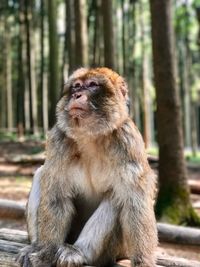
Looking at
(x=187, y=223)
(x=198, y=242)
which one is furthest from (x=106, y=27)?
(x=198, y=242)

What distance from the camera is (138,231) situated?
4090mm

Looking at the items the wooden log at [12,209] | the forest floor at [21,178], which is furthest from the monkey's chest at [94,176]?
the wooden log at [12,209]

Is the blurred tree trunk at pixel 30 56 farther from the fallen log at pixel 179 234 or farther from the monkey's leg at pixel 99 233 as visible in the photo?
the monkey's leg at pixel 99 233

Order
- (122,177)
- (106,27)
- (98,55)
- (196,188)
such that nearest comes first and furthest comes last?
(122,177) < (196,188) < (106,27) < (98,55)

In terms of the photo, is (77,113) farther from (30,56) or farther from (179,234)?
(30,56)

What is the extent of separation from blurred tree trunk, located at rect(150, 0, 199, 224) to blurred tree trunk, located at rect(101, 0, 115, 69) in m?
4.54

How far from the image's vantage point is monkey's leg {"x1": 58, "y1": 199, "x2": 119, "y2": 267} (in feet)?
13.7

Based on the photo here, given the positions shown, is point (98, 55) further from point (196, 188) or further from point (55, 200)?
point (55, 200)

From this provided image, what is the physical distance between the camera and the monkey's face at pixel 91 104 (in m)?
4.01

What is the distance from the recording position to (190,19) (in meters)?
25.8

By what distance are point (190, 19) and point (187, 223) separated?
1902 centimetres

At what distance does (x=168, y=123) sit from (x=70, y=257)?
4289 millimetres

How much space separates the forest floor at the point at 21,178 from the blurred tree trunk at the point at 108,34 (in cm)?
324

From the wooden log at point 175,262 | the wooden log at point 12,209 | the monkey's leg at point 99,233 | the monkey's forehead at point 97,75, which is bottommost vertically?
the wooden log at point 12,209
